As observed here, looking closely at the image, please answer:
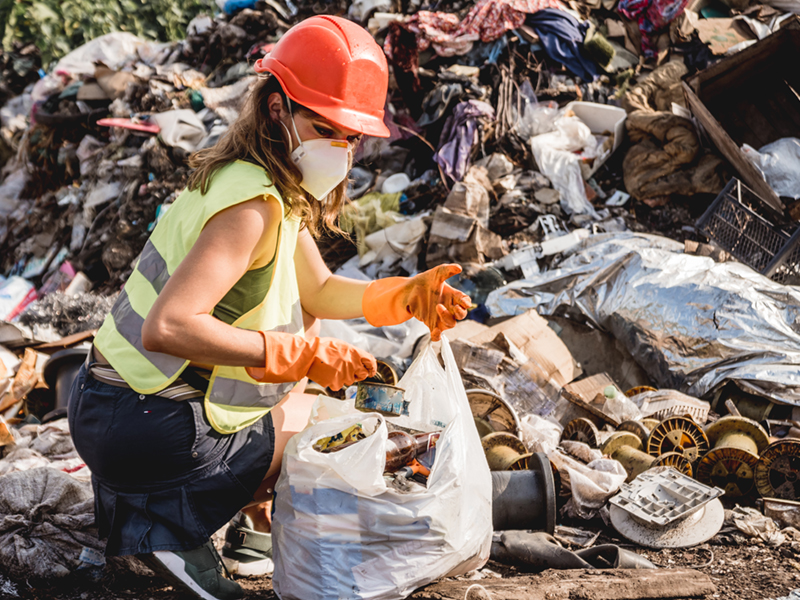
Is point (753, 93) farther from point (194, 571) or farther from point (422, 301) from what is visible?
point (194, 571)

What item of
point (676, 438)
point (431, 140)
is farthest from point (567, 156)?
point (676, 438)

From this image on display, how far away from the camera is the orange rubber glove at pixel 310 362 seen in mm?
1542

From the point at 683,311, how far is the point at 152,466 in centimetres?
312

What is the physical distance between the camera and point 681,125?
499cm

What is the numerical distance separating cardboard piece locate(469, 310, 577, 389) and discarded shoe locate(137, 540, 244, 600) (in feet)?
7.30

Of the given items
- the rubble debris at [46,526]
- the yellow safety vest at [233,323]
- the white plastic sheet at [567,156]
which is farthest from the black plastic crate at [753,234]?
the rubble debris at [46,526]

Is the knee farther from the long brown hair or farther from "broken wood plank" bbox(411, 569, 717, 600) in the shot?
"broken wood plank" bbox(411, 569, 717, 600)

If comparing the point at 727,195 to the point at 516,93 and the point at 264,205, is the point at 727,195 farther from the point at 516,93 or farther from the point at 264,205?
the point at 264,205

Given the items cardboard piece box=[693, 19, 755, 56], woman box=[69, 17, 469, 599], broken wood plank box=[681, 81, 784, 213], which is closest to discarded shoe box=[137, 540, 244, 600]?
woman box=[69, 17, 469, 599]

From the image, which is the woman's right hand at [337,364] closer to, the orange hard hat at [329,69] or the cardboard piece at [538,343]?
the orange hard hat at [329,69]

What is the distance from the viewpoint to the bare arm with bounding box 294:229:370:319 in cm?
206

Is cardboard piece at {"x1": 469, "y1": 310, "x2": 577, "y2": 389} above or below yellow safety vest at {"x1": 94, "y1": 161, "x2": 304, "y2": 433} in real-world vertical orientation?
below

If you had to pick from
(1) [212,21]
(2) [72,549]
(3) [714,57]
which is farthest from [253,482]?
(1) [212,21]

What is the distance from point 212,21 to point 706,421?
24.0ft
